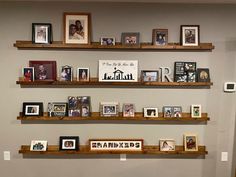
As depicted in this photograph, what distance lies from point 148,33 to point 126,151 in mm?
1317

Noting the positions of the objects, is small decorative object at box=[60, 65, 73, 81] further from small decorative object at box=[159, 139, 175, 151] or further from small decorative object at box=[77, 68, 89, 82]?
small decorative object at box=[159, 139, 175, 151]

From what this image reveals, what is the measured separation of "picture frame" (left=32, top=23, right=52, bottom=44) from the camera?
111 inches

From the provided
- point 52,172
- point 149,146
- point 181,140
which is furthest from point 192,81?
point 52,172

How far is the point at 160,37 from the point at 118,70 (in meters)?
0.58

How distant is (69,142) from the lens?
9.65 feet

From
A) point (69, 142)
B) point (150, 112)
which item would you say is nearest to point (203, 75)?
point (150, 112)

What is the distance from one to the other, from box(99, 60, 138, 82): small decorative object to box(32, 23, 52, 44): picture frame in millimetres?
630

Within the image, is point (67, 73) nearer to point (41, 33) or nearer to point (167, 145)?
point (41, 33)

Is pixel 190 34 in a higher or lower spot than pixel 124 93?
higher

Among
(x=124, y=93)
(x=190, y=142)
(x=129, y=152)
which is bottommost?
(x=129, y=152)

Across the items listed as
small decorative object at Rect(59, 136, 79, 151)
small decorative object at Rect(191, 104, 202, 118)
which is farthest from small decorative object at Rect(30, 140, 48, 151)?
small decorative object at Rect(191, 104, 202, 118)

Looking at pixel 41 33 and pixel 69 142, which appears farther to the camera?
pixel 69 142

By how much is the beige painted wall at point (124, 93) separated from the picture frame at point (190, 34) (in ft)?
0.20

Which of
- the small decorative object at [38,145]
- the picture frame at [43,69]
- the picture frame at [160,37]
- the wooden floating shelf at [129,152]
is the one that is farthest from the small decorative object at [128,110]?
the small decorative object at [38,145]
